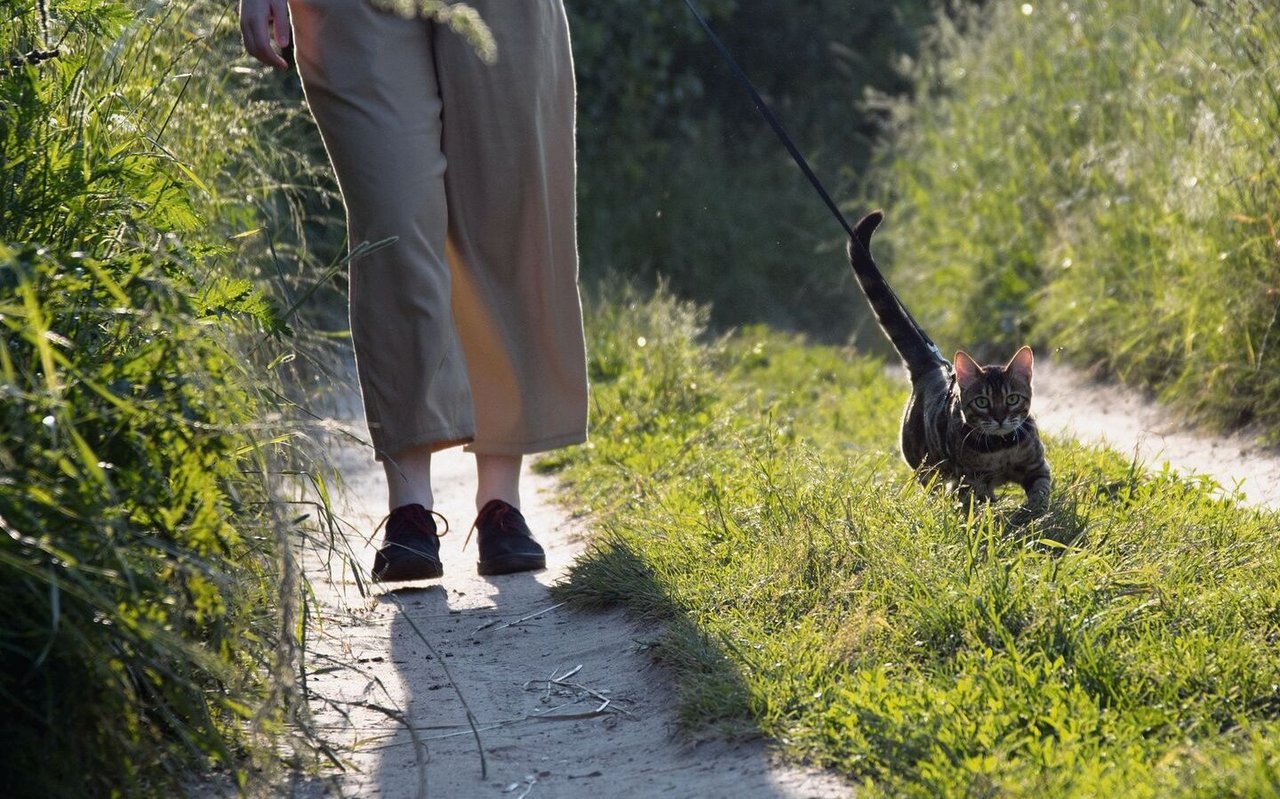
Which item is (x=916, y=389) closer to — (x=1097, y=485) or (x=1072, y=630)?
(x=1097, y=485)

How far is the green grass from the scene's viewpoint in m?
2.15

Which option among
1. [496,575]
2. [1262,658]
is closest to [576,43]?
[496,575]

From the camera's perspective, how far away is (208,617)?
236cm

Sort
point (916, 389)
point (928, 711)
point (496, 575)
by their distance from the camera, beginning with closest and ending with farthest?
1. point (928, 711)
2. point (496, 575)
3. point (916, 389)

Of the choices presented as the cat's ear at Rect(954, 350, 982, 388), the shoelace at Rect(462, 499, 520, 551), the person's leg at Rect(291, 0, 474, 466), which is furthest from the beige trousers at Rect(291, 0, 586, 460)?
the cat's ear at Rect(954, 350, 982, 388)

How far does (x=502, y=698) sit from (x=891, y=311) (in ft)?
5.91

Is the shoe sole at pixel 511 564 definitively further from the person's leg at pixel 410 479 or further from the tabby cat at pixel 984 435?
the tabby cat at pixel 984 435

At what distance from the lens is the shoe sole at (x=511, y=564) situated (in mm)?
3604

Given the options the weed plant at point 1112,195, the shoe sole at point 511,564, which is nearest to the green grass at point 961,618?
the shoe sole at point 511,564

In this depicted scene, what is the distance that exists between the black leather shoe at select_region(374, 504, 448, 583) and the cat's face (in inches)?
51.8

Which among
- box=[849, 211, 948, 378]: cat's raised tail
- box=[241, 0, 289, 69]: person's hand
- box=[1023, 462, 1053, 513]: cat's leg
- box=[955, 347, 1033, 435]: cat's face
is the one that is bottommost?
box=[1023, 462, 1053, 513]: cat's leg

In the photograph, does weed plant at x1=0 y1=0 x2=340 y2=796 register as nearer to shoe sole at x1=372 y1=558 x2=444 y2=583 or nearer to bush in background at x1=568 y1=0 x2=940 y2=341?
shoe sole at x1=372 y1=558 x2=444 y2=583

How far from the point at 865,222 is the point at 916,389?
0.48 meters

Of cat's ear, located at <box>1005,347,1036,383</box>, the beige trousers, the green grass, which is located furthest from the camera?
cat's ear, located at <box>1005,347,1036,383</box>
